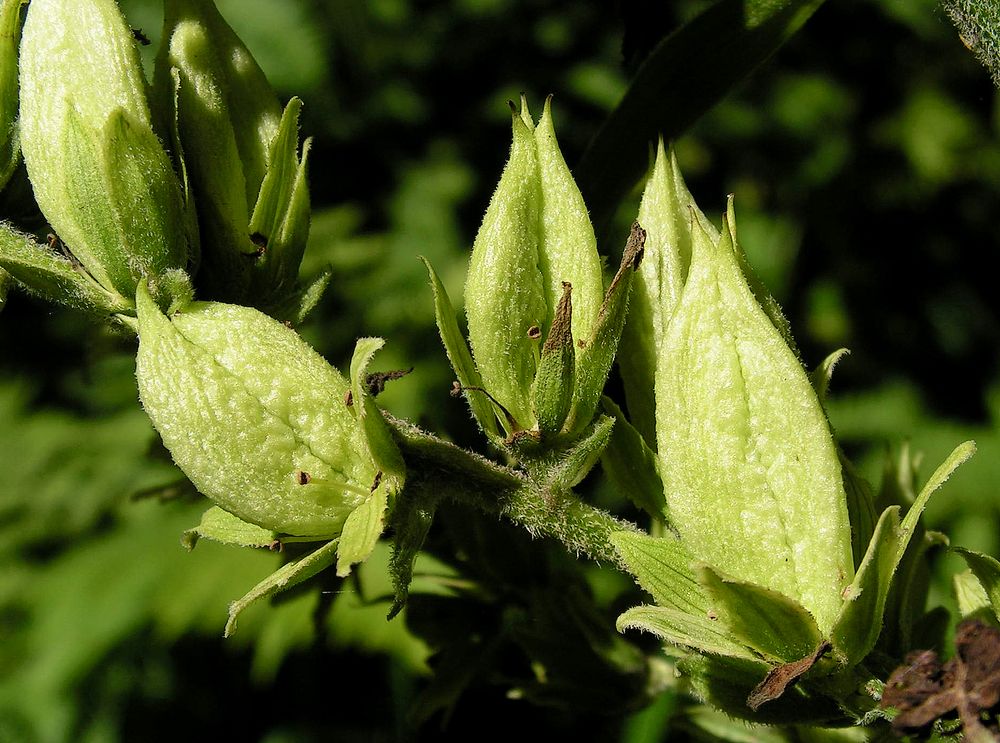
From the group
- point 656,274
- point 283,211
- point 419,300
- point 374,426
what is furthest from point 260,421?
point 419,300

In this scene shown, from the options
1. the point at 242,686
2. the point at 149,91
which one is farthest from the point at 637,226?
the point at 242,686

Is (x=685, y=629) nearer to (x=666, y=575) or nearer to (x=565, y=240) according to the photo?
(x=666, y=575)

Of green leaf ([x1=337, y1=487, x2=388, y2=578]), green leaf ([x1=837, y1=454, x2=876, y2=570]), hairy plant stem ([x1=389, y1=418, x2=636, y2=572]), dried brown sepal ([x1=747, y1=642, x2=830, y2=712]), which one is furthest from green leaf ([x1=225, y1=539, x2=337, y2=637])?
green leaf ([x1=837, y1=454, x2=876, y2=570])

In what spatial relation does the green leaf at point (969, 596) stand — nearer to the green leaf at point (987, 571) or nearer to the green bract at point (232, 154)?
the green leaf at point (987, 571)

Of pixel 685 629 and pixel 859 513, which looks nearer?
pixel 685 629

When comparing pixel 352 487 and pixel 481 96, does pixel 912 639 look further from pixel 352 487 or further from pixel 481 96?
pixel 481 96

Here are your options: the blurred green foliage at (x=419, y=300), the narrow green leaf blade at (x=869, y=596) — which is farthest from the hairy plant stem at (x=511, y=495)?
the blurred green foliage at (x=419, y=300)
